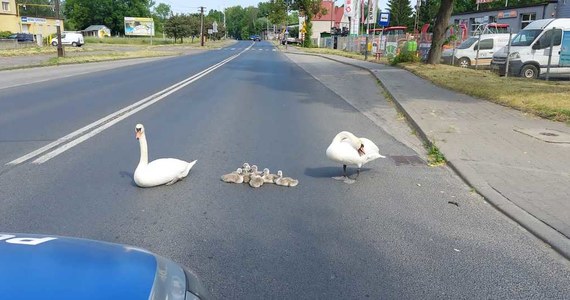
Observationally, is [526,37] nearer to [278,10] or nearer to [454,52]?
[454,52]

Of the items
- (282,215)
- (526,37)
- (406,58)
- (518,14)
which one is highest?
(518,14)

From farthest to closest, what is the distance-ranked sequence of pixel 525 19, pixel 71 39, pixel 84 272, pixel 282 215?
1. pixel 71 39
2. pixel 525 19
3. pixel 282 215
4. pixel 84 272

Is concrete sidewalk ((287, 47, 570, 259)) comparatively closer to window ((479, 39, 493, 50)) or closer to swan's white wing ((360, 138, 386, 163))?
swan's white wing ((360, 138, 386, 163))

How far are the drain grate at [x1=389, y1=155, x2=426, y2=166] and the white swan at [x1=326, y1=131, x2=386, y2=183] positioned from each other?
1210 mm

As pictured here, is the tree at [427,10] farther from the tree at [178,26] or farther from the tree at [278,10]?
the tree at [178,26]

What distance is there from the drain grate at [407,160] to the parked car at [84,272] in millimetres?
5581

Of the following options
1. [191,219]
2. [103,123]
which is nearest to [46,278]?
[191,219]

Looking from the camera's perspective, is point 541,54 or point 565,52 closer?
point 565,52

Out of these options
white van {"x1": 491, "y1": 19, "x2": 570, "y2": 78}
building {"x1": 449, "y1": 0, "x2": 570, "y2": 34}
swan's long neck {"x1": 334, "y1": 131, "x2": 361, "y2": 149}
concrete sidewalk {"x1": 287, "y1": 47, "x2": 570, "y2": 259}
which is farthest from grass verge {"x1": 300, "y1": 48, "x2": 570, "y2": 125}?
building {"x1": 449, "y1": 0, "x2": 570, "y2": 34}

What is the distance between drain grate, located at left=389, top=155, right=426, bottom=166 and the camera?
24.2ft

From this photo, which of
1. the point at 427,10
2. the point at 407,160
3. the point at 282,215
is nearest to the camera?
the point at 282,215

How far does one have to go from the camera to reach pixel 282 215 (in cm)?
504

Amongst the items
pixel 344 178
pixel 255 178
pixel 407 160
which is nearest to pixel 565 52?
pixel 407 160

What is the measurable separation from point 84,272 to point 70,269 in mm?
57
